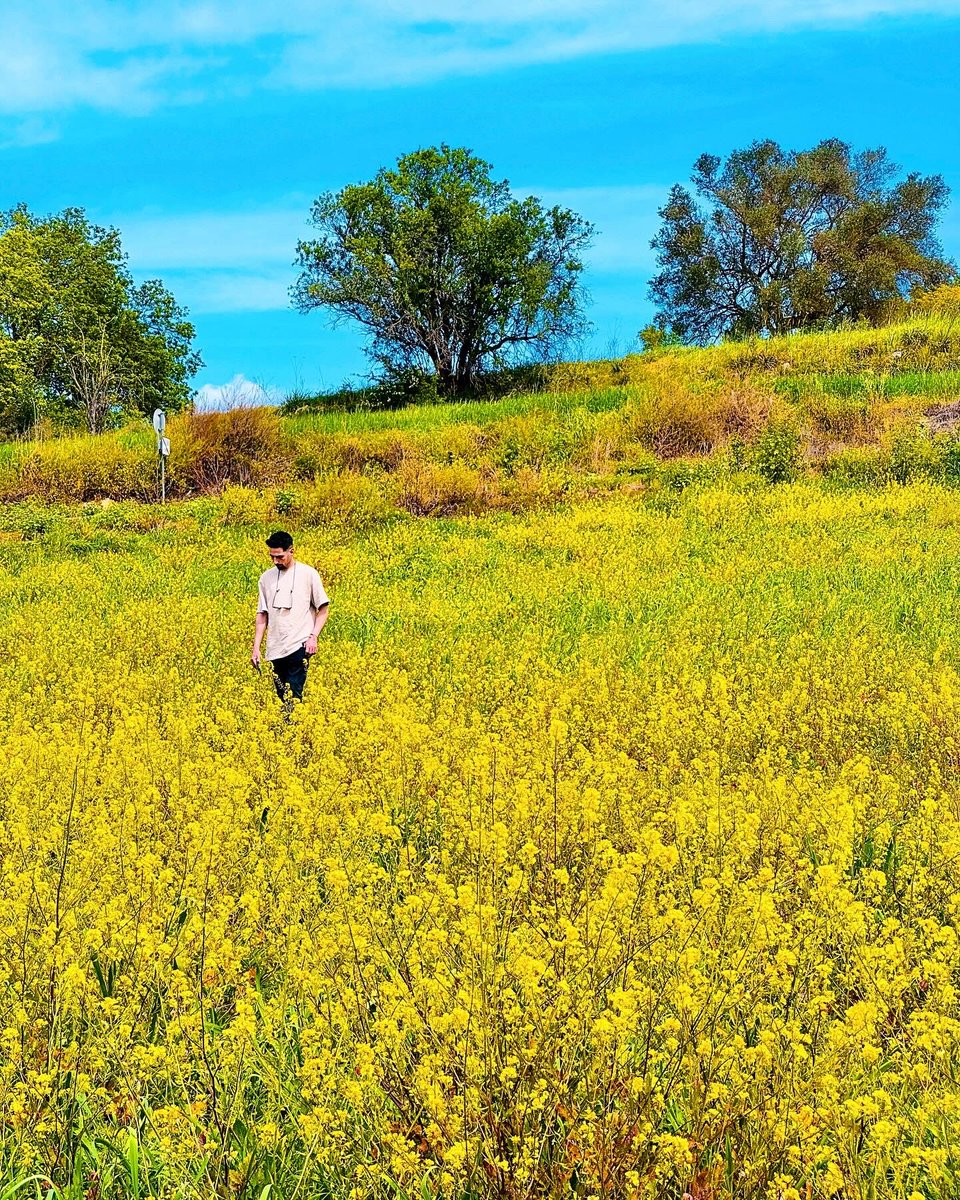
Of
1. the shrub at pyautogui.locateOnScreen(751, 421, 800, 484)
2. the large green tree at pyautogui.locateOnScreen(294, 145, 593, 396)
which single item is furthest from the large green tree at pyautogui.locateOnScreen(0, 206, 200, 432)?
the shrub at pyautogui.locateOnScreen(751, 421, 800, 484)

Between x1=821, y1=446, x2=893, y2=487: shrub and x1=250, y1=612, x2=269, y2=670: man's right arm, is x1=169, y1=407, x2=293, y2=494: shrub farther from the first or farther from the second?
x1=250, y1=612, x2=269, y2=670: man's right arm

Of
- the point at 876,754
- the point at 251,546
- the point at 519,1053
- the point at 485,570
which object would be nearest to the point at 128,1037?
the point at 519,1053

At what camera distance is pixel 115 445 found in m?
19.5

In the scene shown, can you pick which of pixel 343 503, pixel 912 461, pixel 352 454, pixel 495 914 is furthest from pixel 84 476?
pixel 495 914

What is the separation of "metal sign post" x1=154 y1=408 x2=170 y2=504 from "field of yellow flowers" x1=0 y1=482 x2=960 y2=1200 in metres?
8.94

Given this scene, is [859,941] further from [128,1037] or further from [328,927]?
[128,1037]

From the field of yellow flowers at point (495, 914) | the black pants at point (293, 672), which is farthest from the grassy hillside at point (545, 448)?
the black pants at point (293, 672)

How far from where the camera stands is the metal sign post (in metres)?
17.2

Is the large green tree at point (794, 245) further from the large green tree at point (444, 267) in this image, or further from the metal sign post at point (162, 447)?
the metal sign post at point (162, 447)

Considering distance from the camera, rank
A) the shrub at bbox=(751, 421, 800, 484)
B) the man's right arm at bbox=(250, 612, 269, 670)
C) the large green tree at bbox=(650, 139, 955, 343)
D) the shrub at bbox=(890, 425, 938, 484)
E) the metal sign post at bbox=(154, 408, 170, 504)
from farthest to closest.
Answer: the large green tree at bbox=(650, 139, 955, 343)
the metal sign post at bbox=(154, 408, 170, 504)
the shrub at bbox=(751, 421, 800, 484)
the shrub at bbox=(890, 425, 938, 484)
the man's right arm at bbox=(250, 612, 269, 670)

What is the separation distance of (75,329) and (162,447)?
28.2 metres

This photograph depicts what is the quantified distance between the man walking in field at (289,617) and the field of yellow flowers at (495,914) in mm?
316

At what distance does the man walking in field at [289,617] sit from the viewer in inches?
284

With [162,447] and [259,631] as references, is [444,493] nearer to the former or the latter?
[162,447]
